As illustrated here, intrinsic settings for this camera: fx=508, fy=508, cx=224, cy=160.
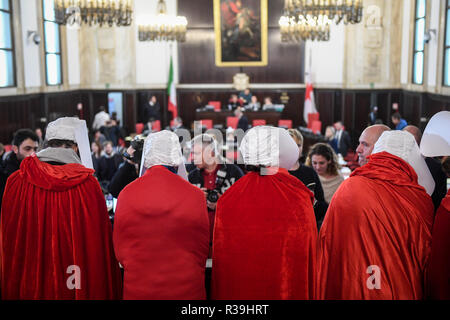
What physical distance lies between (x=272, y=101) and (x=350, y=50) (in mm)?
3107

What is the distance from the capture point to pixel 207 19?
17.8 meters

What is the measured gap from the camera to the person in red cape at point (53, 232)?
297cm

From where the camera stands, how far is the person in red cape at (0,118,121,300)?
297 centimetres

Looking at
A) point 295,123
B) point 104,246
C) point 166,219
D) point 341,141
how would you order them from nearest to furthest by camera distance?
point 166,219
point 104,246
point 341,141
point 295,123

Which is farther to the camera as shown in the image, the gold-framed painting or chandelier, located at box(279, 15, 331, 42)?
the gold-framed painting

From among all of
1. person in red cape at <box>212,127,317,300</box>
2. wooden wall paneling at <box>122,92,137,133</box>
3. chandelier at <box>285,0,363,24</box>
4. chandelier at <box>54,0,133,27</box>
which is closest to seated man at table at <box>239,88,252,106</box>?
wooden wall paneling at <box>122,92,137,133</box>

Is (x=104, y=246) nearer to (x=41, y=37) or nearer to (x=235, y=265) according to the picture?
(x=235, y=265)

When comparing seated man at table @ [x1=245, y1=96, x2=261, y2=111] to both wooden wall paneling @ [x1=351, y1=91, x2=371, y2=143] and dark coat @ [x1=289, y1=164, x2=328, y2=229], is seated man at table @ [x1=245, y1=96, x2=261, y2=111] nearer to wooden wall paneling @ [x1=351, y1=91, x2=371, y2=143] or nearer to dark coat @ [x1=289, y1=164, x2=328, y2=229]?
wooden wall paneling @ [x1=351, y1=91, x2=371, y2=143]

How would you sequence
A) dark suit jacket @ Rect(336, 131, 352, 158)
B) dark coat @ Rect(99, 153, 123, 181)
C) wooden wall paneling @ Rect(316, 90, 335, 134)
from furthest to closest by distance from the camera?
wooden wall paneling @ Rect(316, 90, 335, 134), dark suit jacket @ Rect(336, 131, 352, 158), dark coat @ Rect(99, 153, 123, 181)

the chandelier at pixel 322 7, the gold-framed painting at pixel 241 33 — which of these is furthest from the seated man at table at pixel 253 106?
the chandelier at pixel 322 7

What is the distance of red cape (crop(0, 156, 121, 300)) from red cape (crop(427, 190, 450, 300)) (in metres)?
1.96

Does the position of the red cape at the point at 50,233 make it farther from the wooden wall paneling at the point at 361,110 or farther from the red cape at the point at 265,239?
the wooden wall paneling at the point at 361,110

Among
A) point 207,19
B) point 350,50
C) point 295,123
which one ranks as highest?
point 207,19
